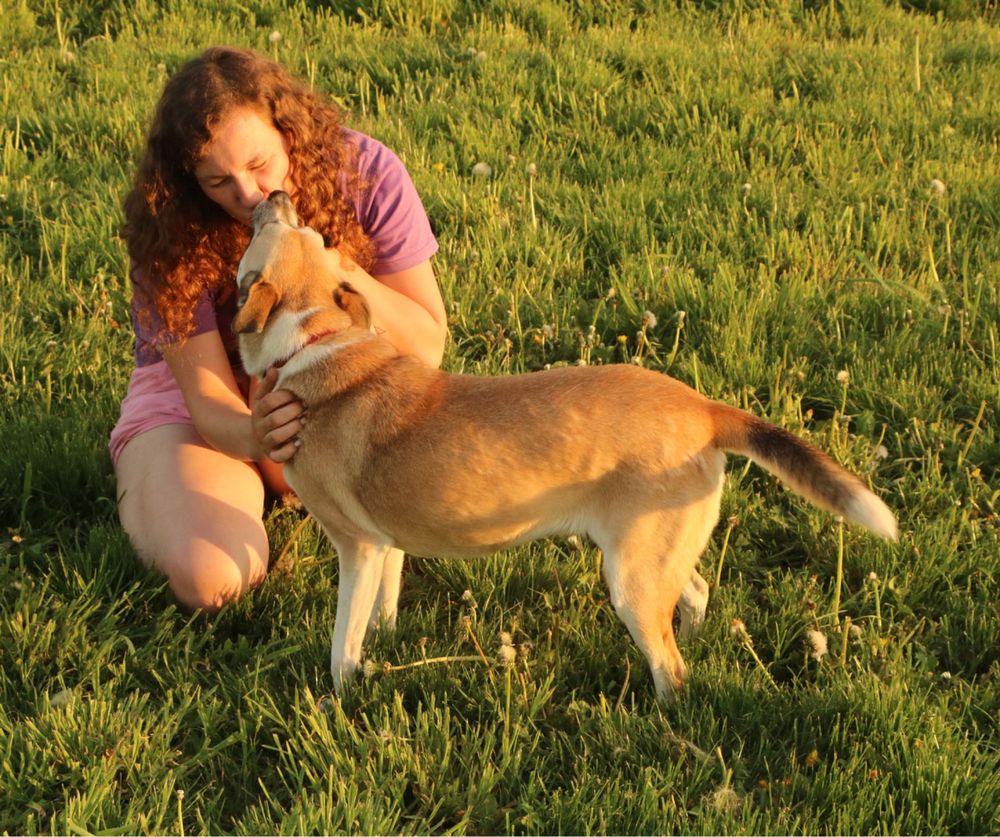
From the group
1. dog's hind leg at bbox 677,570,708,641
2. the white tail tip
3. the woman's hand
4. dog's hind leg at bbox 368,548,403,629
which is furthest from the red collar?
the white tail tip

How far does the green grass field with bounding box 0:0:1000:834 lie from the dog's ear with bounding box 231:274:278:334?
3.23ft

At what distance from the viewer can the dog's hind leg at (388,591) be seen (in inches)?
150

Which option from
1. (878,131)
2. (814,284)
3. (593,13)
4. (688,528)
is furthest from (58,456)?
(593,13)

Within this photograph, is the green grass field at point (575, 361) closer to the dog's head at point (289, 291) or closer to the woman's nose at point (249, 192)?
the dog's head at point (289, 291)

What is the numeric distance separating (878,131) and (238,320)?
4.71m

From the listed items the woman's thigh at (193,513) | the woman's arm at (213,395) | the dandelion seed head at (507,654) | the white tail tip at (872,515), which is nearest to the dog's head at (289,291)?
the woman's arm at (213,395)

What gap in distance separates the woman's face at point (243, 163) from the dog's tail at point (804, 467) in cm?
183

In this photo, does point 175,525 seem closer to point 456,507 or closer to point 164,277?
point 164,277

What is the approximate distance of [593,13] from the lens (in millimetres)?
8250

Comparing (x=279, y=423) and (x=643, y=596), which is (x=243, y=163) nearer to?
(x=279, y=423)

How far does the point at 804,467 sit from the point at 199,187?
8.06ft

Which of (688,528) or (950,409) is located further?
(950,409)

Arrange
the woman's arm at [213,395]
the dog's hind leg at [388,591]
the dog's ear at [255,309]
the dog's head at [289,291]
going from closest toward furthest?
the dog's ear at [255,309] < the dog's head at [289,291] < the dog's hind leg at [388,591] < the woman's arm at [213,395]

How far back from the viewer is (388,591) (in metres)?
3.85
